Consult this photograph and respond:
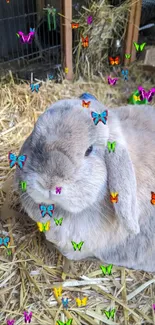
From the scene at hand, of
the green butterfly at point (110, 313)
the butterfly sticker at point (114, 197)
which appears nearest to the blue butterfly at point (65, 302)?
the green butterfly at point (110, 313)

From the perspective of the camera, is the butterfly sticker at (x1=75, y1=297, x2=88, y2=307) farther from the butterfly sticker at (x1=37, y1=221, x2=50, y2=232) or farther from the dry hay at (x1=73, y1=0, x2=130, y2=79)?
the dry hay at (x1=73, y1=0, x2=130, y2=79)

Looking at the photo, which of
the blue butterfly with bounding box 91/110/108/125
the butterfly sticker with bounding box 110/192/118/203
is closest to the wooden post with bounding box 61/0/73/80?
the blue butterfly with bounding box 91/110/108/125

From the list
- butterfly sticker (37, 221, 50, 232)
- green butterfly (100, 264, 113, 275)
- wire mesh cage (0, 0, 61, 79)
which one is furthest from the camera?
wire mesh cage (0, 0, 61, 79)

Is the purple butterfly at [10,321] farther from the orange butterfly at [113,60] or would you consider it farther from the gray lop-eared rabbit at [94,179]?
the orange butterfly at [113,60]

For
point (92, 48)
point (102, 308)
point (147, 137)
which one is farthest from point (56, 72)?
point (102, 308)

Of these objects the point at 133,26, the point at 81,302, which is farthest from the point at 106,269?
the point at 133,26
